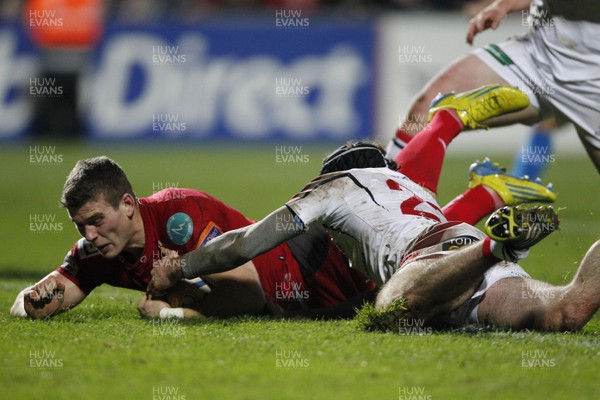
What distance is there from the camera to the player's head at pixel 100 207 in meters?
4.53

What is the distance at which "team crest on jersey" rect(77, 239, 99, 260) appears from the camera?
4770 millimetres

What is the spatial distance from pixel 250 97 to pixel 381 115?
193 centimetres

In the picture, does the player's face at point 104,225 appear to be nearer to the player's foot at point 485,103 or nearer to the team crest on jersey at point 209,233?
the team crest on jersey at point 209,233

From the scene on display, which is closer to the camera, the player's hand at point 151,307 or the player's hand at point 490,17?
the player's hand at point 151,307

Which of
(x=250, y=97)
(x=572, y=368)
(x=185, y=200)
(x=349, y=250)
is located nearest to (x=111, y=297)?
(x=185, y=200)

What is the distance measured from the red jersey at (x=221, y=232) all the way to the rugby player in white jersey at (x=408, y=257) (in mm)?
210

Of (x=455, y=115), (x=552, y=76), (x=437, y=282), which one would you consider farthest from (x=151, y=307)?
(x=552, y=76)

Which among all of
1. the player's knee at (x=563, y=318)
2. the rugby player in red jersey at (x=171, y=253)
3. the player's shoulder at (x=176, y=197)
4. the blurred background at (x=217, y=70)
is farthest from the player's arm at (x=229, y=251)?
the blurred background at (x=217, y=70)

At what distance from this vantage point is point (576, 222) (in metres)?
8.45

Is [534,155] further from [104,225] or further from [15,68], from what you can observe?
[15,68]

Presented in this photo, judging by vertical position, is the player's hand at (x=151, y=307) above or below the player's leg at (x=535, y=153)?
below

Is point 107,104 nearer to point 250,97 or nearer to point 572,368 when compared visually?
point 250,97

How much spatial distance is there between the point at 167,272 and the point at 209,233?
293mm

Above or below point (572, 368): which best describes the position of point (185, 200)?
above
